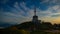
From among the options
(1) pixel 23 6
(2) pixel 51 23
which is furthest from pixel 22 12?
(2) pixel 51 23

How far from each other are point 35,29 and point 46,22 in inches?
15.0

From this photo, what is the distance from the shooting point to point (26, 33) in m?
11.9

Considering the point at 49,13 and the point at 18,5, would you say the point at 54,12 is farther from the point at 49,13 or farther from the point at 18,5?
the point at 18,5

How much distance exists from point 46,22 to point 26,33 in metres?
0.67

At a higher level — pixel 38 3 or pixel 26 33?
pixel 38 3

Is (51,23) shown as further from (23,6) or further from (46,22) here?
(23,6)

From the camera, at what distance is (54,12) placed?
12.0 meters

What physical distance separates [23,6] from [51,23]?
960 mm

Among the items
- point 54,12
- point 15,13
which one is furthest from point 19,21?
point 54,12

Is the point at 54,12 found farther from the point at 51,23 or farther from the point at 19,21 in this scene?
the point at 19,21

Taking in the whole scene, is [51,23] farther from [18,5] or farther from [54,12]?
A: [18,5]

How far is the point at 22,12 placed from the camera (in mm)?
12008

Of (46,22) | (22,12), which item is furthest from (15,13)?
(46,22)

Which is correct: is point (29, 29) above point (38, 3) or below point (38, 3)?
below
